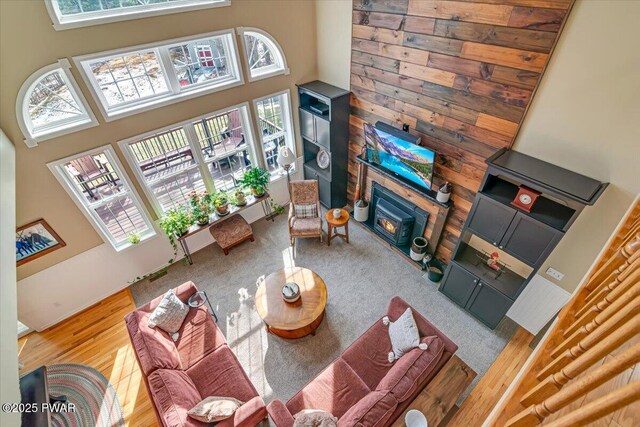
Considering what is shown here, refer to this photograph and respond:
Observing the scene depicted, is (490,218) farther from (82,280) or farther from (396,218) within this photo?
(82,280)

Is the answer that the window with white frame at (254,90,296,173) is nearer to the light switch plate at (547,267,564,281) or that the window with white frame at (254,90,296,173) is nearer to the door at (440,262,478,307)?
the door at (440,262,478,307)

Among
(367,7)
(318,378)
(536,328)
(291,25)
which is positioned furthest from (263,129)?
(536,328)

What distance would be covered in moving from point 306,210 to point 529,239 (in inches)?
124

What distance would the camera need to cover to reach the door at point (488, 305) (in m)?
3.62

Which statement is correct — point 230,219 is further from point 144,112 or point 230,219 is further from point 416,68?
point 416,68

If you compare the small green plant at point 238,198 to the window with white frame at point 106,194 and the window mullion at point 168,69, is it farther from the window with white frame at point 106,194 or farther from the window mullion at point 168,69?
the window mullion at point 168,69

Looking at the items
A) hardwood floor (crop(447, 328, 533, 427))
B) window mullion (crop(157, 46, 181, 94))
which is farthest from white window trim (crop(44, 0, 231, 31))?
hardwood floor (crop(447, 328, 533, 427))

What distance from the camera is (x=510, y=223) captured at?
3117mm

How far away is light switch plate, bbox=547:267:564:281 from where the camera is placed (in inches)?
132

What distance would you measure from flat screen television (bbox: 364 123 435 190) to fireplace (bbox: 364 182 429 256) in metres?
0.47

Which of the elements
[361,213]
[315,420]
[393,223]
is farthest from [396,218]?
[315,420]

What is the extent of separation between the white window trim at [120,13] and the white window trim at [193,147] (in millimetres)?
1224

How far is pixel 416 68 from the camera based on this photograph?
3.68m

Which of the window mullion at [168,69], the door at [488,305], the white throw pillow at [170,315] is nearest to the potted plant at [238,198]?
the window mullion at [168,69]
